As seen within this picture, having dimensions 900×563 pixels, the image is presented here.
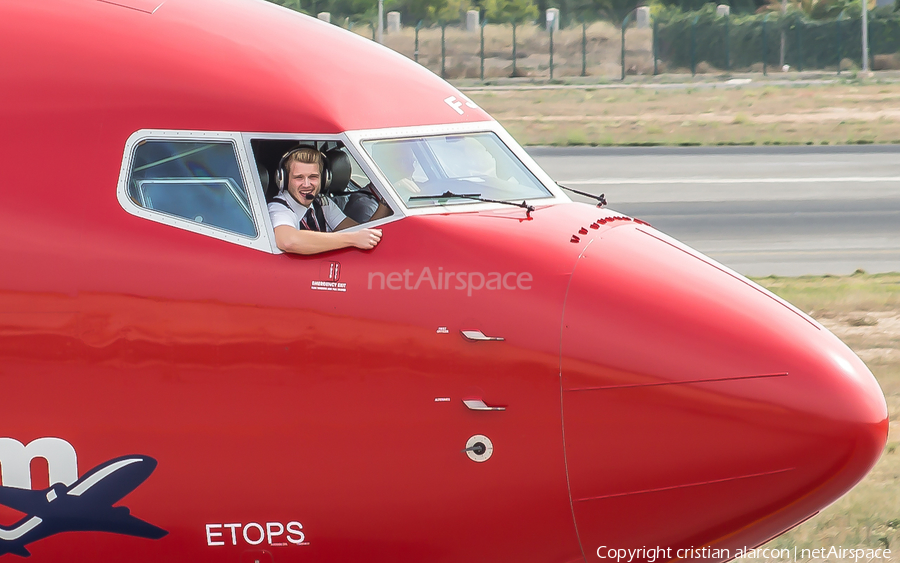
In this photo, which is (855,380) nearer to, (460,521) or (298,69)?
(460,521)

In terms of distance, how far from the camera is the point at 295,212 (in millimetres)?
6270

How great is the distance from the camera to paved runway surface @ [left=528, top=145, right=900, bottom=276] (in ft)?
65.2

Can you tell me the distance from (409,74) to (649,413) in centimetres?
286

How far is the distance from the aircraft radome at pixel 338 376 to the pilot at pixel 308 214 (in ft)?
0.24

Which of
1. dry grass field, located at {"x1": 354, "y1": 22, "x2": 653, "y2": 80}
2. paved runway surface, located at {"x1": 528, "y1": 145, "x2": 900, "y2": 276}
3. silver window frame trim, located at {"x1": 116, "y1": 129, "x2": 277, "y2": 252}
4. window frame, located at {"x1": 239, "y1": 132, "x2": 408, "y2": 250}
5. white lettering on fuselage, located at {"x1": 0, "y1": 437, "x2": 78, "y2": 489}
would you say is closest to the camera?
white lettering on fuselage, located at {"x1": 0, "y1": 437, "x2": 78, "y2": 489}

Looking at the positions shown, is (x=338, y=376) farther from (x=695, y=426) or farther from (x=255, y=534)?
(x=695, y=426)

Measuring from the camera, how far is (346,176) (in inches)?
261

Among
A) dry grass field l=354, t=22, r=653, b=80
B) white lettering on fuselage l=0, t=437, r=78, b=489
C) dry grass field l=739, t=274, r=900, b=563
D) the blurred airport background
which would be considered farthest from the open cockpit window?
dry grass field l=354, t=22, r=653, b=80

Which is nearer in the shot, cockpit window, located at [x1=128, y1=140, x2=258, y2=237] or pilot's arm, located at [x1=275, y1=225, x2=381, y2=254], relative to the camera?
pilot's arm, located at [x1=275, y1=225, x2=381, y2=254]

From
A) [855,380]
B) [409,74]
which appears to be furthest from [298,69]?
[855,380]

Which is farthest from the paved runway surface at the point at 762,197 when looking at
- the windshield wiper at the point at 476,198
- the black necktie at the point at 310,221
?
the black necktie at the point at 310,221

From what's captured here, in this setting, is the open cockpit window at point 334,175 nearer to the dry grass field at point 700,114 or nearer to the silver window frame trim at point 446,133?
the silver window frame trim at point 446,133

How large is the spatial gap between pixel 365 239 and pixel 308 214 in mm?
564

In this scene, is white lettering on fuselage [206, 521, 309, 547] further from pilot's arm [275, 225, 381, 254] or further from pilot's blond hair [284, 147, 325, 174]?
pilot's blond hair [284, 147, 325, 174]
